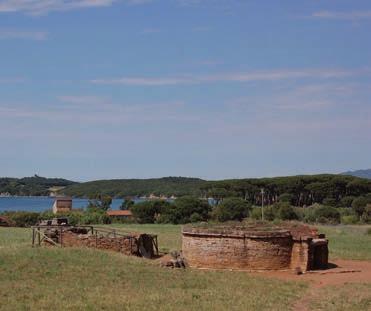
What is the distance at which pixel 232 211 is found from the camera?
7769 cm

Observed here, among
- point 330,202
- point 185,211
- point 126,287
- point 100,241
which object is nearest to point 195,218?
point 185,211

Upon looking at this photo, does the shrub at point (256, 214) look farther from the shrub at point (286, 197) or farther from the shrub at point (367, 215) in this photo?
the shrub at point (286, 197)

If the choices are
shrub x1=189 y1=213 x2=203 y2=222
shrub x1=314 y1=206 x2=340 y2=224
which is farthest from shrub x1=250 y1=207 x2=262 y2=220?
A: shrub x1=314 y1=206 x2=340 y2=224

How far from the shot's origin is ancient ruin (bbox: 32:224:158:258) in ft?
108

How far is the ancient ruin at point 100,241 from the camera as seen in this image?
33.0 m

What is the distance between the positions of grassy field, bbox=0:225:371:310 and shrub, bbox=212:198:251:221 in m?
46.3

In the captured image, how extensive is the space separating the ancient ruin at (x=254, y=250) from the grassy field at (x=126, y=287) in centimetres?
129

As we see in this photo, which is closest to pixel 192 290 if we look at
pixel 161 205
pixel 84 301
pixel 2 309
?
pixel 84 301

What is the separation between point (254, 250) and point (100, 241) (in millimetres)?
8738

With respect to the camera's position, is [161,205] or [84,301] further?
[161,205]

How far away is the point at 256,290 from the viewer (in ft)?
73.8

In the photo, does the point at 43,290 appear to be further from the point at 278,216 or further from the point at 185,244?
the point at 278,216

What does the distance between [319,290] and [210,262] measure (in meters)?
6.87

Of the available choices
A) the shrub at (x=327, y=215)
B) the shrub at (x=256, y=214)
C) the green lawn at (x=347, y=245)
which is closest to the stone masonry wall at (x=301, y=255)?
the green lawn at (x=347, y=245)
